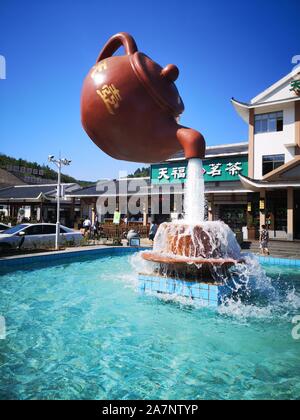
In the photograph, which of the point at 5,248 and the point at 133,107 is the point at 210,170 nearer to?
the point at 5,248

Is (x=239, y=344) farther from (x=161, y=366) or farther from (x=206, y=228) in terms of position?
(x=206, y=228)

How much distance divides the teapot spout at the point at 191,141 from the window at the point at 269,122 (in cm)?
1584

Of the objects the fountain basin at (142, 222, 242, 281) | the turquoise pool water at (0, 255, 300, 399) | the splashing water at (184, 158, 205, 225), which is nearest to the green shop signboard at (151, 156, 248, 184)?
the splashing water at (184, 158, 205, 225)

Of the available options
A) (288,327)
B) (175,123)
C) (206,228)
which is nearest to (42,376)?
(288,327)

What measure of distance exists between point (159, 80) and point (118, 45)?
1505 mm

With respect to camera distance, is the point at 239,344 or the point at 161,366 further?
the point at 239,344

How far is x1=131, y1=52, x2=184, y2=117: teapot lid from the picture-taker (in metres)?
5.78

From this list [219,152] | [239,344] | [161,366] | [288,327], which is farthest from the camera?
[219,152]

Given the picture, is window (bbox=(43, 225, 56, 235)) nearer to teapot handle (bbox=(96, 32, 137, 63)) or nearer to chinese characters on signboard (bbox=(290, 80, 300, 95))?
teapot handle (bbox=(96, 32, 137, 63))

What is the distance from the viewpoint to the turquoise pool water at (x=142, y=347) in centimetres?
303

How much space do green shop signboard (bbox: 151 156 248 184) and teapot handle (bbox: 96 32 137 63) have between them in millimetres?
14339

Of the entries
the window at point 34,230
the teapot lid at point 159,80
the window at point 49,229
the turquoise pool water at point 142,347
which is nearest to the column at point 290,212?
the turquoise pool water at point 142,347
